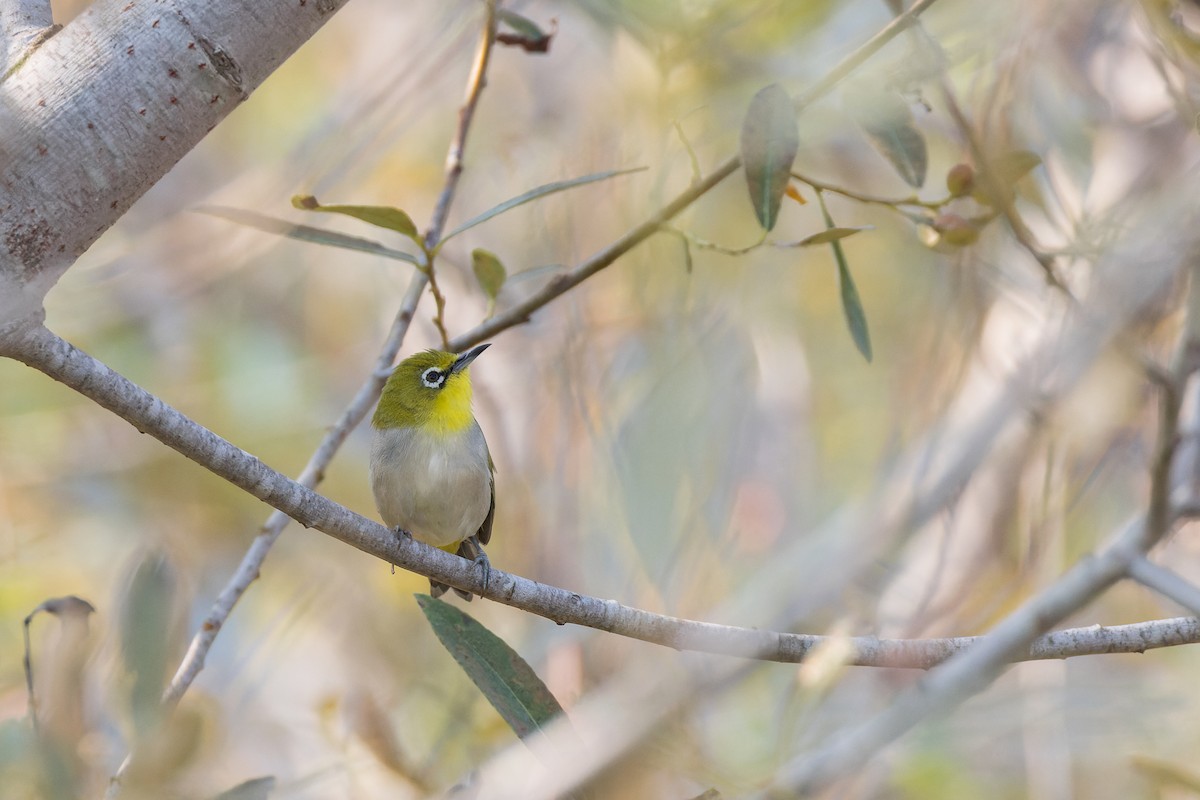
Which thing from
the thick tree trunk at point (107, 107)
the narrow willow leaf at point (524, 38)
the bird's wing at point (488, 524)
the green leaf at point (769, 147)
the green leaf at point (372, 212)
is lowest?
the bird's wing at point (488, 524)

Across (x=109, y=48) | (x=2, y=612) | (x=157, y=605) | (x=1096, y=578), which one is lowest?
(x=2, y=612)

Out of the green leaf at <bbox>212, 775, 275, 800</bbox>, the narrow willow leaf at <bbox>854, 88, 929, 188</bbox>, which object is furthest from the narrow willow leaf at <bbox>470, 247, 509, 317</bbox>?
A: the green leaf at <bbox>212, 775, 275, 800</bbox>

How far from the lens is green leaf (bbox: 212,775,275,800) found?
2094mm

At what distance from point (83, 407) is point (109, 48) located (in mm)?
4154

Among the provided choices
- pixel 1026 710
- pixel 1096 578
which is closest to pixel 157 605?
pixel 1096 578

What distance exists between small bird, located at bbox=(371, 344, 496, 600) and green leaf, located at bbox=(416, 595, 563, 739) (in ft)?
3.16

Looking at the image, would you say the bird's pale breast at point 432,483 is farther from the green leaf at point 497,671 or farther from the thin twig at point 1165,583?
the thin twig at point 1165,583

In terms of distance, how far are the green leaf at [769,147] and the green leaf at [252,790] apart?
152 centimetres

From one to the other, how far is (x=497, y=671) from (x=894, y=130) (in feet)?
5.25

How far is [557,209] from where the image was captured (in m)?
4.62

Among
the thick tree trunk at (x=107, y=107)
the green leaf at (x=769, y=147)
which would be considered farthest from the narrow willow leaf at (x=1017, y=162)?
the thick tree trunk at (x=107, y=107)

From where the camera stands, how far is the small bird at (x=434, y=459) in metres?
3.55

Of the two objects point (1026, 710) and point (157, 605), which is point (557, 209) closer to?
point (1026, 710)

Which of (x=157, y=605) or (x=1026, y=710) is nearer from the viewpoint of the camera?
(x=157, y=605)
